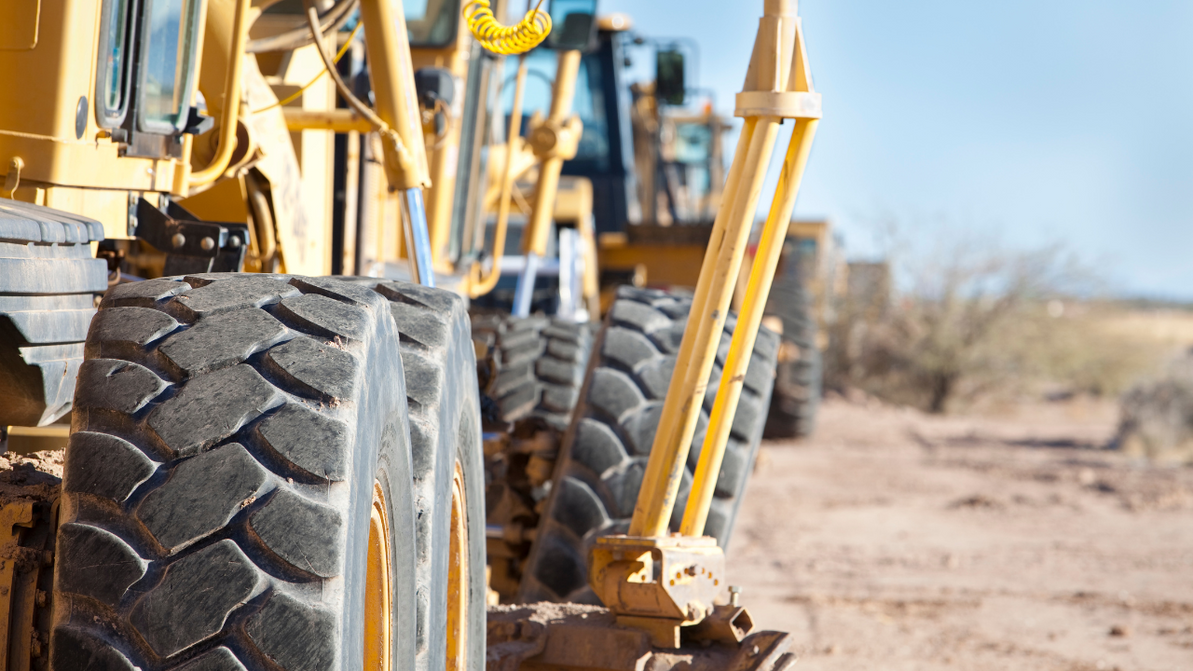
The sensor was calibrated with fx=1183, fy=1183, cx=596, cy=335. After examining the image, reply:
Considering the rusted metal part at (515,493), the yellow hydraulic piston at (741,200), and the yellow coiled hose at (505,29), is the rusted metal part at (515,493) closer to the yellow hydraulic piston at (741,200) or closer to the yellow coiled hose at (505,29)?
the yellow hydraulic piston at (741,200)

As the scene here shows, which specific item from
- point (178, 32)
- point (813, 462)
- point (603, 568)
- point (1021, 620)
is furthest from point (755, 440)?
point (813, 462)

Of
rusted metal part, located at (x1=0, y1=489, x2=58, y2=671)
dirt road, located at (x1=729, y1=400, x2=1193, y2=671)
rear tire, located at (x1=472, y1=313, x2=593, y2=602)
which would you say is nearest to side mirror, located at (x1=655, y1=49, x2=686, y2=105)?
dirt road, located at (x1=729, y1=400, x2=1193, y2=671)

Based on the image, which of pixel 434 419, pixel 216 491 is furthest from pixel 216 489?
pixel 434 419

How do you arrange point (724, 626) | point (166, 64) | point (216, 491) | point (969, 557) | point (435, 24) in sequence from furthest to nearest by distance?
point (969, 557) < point (435, 24) < point (724, 626) < point (166, 64) < point (216, 491)

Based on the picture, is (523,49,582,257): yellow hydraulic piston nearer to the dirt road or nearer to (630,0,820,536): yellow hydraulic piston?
the dirt road

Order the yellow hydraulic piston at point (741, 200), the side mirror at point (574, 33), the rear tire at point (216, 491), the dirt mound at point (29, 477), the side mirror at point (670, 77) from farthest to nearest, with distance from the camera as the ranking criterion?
the side mirror at point (670, 77) → the side mirror at point (574, 33) → the yellow hydraulic piston at point (741, 200) → the dirt mound at point (29, 477) → the rear tire at point (216, 491)

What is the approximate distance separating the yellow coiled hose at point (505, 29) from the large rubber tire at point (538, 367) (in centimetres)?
206

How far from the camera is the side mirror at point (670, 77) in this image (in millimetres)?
8328

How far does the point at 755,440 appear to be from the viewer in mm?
3695

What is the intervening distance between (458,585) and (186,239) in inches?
38.1

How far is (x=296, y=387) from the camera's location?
1645 mm

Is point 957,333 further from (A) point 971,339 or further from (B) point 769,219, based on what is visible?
(B) point 769,219

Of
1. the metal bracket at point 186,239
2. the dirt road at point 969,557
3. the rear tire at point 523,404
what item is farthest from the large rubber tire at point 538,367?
the metal bracket at point 186,239

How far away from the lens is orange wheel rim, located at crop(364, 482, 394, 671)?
190 cm
